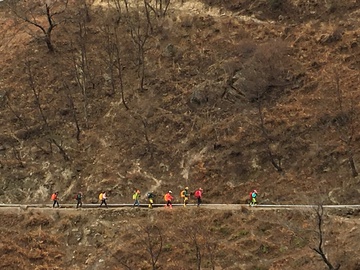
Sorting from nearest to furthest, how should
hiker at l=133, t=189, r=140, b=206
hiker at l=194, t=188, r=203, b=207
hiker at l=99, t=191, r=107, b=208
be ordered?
hiker at l=194, t=188, r=203, b=207 < hiker at l=133, t=189, r=140, b=206 < hiker at l=99, t=191, r=107, b=208

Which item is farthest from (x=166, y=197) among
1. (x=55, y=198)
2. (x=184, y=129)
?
(x=184, y=129)

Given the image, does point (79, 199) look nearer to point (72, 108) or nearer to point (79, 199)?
point (79, 199)

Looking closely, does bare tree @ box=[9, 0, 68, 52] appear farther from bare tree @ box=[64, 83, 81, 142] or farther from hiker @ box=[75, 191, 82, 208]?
hiker @ box=[75, 191, 82, 208]

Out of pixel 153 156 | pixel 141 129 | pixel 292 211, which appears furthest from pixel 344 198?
pixel 141 129

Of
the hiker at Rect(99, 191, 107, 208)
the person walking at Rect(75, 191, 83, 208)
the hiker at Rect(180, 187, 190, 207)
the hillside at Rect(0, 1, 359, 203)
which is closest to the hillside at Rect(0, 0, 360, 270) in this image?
the hillside at Rect(0, 1, 359, 203)

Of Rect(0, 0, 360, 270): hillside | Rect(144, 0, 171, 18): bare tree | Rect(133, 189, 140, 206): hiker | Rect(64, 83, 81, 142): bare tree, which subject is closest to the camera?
Rect(0, 0, 360, 270): hillside

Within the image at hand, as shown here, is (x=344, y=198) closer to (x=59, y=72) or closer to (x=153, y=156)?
(x=153, y=156)

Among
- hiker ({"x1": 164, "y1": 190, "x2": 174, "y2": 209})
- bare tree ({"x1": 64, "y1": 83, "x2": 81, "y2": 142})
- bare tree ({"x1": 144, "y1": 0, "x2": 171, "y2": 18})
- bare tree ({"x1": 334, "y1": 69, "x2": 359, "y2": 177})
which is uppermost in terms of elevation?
bare tree ({"x1": 144, "y1": 0, "x2": 171, "y2": 18})

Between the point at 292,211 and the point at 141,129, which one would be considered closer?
the point at 292,211

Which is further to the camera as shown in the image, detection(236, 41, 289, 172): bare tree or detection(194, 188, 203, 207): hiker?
detection(236, 41, 289, 172): bare tree
